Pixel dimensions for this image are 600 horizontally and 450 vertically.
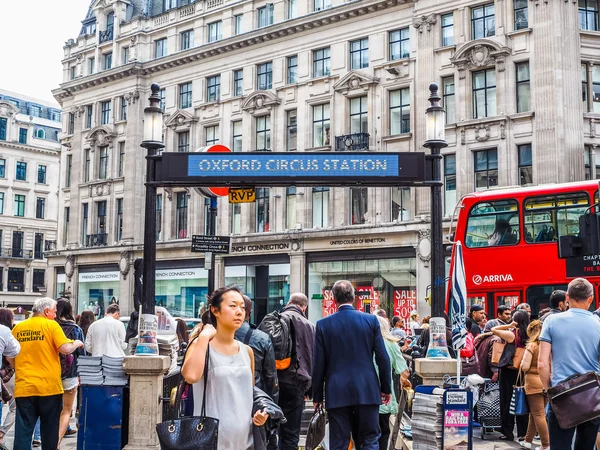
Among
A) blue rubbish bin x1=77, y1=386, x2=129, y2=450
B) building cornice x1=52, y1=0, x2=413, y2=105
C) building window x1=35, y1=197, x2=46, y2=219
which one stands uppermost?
building cornice x1=52, y1=0, x2=413, y2=105

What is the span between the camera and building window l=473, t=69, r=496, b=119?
33312 millimetres

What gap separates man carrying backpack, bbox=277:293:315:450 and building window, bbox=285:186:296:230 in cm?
3003

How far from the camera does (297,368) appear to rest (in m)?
9.30

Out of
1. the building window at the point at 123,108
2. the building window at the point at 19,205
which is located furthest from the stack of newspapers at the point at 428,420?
the building window at the point at 19,205

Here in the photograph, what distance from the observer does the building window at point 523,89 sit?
106 feet

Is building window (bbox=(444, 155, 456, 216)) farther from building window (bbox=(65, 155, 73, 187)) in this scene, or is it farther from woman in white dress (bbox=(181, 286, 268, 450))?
woman in white dress (bbox=(181, 286, 268, 450))

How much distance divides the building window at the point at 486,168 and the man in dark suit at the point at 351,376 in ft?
85.7

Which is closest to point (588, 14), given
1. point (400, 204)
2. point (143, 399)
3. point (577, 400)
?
point (400, 204)

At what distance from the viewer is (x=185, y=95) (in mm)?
45656

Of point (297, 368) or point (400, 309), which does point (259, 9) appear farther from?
point (297, 368)

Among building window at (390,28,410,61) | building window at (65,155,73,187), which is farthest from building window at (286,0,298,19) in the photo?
building window at (65,155,73,187)

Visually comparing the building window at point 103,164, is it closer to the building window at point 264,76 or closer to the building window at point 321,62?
the building window at point 264,76

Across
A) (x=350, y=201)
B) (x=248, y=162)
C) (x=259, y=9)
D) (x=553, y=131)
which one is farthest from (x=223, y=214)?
(x=248, y=162)

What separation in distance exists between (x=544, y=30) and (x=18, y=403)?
28.2 metres
